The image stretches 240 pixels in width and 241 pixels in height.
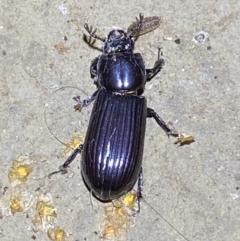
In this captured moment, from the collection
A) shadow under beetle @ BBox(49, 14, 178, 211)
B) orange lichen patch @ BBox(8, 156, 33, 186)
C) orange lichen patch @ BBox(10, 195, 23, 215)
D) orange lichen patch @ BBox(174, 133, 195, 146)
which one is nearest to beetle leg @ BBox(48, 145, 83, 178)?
shadow under beetle @ BBox(49, 14, 178, 211)

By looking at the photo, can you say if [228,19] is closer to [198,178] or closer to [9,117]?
[198,178]

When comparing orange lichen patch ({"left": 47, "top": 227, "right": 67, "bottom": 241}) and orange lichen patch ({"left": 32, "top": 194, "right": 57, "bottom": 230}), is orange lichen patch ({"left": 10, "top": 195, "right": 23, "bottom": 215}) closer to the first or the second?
orange lichen patch ({"left": 32, "top": 194, "right": 57, "bottom": 230})

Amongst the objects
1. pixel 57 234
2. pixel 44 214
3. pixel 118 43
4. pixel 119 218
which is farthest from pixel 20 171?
pixel 118 43

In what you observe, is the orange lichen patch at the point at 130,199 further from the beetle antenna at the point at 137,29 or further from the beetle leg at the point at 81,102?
the beetle antenna at the point at 137,29

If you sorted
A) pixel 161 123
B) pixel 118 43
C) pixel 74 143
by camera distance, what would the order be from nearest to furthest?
pixel 118 43
pixel 161 123
pixel 74 143

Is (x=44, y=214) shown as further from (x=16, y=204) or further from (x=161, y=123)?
(x=161, y=123)

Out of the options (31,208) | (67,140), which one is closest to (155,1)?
(67,140)

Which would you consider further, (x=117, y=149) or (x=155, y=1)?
(x=155, y=1)
